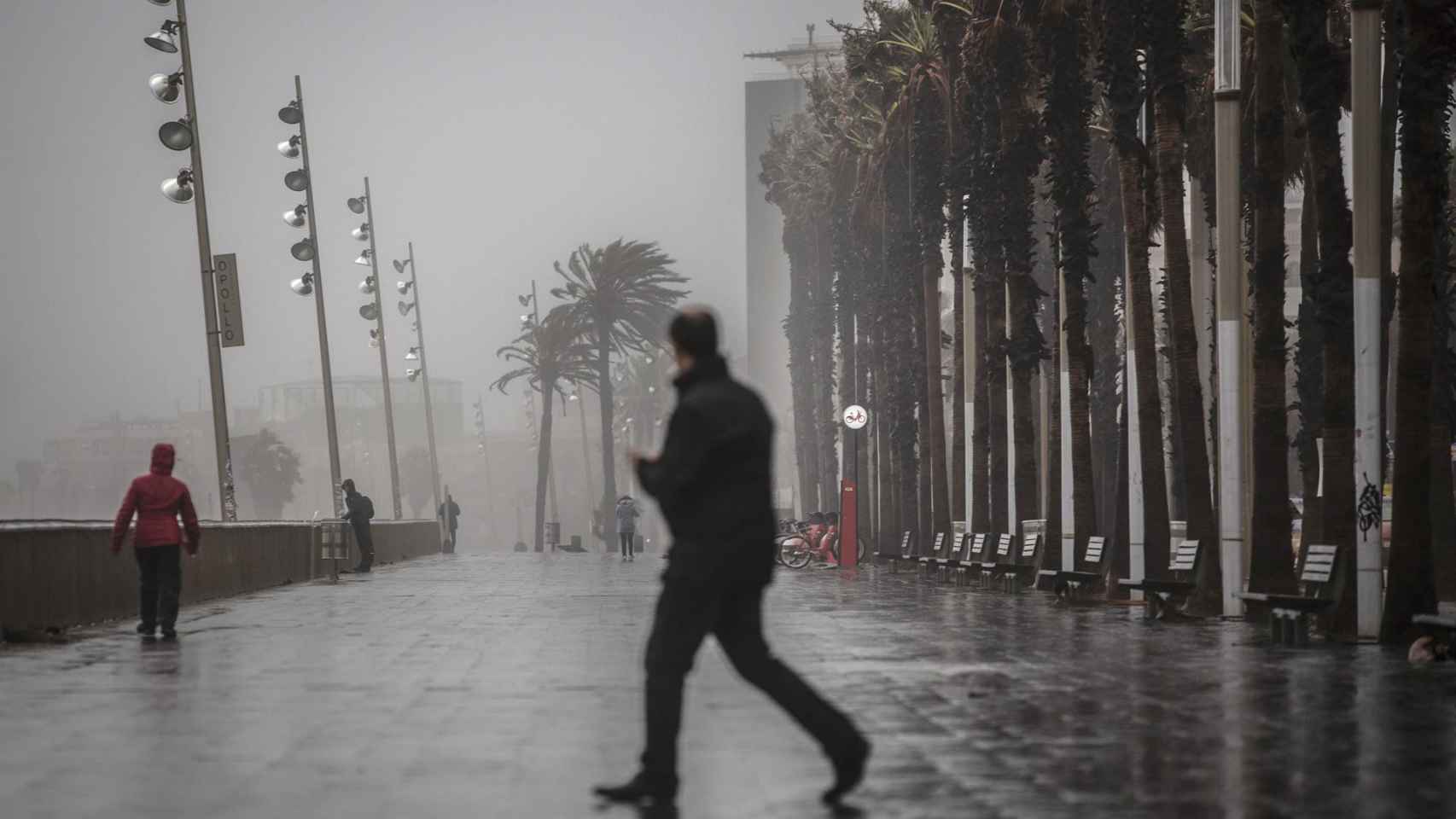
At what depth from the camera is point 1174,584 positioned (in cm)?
2436

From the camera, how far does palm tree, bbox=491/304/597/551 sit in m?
100

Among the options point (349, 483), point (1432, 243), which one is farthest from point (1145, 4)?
point (349, 483)

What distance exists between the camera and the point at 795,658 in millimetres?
17922

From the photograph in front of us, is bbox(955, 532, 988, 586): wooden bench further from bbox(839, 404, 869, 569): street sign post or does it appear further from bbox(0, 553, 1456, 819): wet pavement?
bbox(0, 553, 1456, 819): wet pavement

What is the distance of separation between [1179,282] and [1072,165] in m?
5.12

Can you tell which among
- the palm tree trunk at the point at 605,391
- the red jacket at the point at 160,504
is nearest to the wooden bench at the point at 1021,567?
the red jacket at the point at 160,504

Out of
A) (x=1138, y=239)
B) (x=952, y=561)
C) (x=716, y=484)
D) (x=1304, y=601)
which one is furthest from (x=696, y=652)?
(x=952, y=561)

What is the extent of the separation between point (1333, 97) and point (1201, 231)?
23196mm

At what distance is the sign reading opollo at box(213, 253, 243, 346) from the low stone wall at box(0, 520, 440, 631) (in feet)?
9.93

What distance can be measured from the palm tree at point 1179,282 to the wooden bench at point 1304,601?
640cm

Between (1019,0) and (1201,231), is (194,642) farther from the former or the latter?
(1201,231)

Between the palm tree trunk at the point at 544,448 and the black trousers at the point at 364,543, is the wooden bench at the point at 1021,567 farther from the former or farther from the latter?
the palm tree trunk at the point at 544,448

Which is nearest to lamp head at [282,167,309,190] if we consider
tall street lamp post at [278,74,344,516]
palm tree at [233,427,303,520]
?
tall street lamp post at [278,74,344,516]

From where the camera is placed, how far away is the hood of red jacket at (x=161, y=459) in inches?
819
